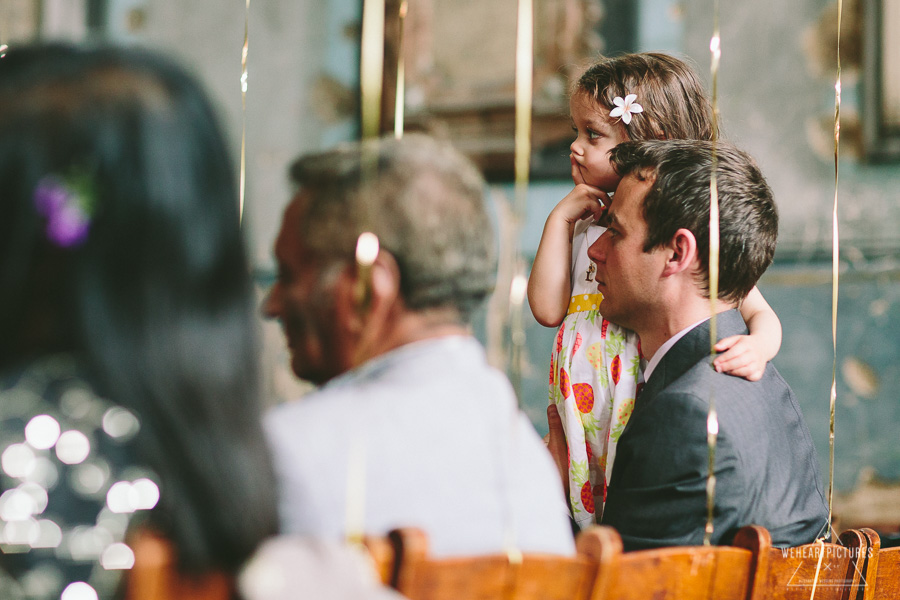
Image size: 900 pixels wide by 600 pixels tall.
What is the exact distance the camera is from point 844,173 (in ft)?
8.31

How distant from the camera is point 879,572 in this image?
0.98 meters

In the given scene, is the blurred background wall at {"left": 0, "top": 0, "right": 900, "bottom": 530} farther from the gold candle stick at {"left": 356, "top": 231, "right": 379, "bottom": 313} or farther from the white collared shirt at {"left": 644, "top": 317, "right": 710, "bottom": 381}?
the gold candle stick at {"left": 356, "top": 231, "right": 379, "bottom": 313}

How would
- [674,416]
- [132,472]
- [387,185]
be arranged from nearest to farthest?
[132,472] < [387,185] < [674,416]

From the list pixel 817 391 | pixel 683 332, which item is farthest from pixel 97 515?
pixel 817 391

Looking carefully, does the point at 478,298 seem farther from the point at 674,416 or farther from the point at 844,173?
the point at 844,173

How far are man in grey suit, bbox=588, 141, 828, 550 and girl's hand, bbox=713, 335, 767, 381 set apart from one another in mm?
16

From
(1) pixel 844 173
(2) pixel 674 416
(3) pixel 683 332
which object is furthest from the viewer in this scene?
(1) pixel 844 173

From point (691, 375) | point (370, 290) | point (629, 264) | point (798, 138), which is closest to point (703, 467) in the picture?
point (691, 375)

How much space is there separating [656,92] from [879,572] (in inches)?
33.0

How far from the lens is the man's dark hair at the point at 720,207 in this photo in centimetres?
118

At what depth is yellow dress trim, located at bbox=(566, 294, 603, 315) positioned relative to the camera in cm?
140

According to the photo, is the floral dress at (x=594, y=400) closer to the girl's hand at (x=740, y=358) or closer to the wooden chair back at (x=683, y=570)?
the girl's hand at (x=740, y=358)

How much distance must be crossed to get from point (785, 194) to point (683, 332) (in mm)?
1629

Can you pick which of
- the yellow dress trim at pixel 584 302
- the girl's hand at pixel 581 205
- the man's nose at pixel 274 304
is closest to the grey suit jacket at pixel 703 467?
the yellow dress trim at pixel 584 302
